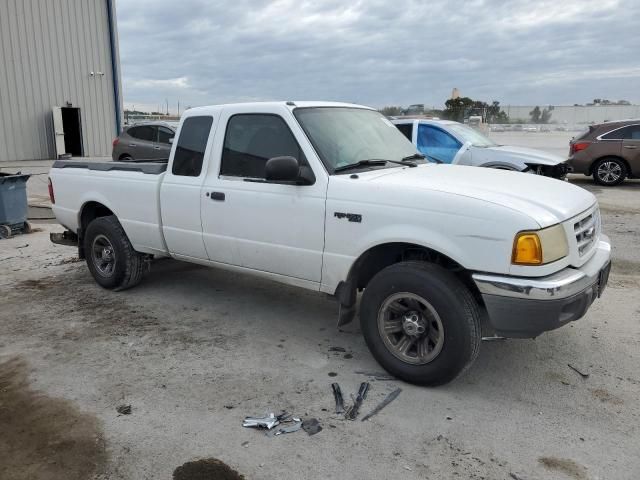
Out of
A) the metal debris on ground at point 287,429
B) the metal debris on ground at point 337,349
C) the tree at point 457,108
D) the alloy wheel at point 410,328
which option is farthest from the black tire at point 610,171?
the tree at point 457,108

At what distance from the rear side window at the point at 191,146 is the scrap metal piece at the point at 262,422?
7.61 feet

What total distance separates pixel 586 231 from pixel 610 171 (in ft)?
37.3

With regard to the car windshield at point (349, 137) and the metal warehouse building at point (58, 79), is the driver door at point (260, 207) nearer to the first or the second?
the car windshield at point (349, 137)

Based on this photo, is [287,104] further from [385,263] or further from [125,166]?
[125,166]

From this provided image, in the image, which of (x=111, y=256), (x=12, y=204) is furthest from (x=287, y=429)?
(x=12, y=204)

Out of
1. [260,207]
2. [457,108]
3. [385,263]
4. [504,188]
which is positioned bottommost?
[385,263]

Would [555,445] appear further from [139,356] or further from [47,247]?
[47,247]

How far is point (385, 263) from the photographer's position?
404 centimetres

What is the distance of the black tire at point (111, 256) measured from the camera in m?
5.54

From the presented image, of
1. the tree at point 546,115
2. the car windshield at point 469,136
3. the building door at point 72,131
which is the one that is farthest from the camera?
the tree at point 546,115

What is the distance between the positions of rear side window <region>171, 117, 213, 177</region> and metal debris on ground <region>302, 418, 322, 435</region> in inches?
96.5

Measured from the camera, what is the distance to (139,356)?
4.21m

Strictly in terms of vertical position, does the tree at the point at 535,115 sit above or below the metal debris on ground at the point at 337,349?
above

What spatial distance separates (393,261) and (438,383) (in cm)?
94
